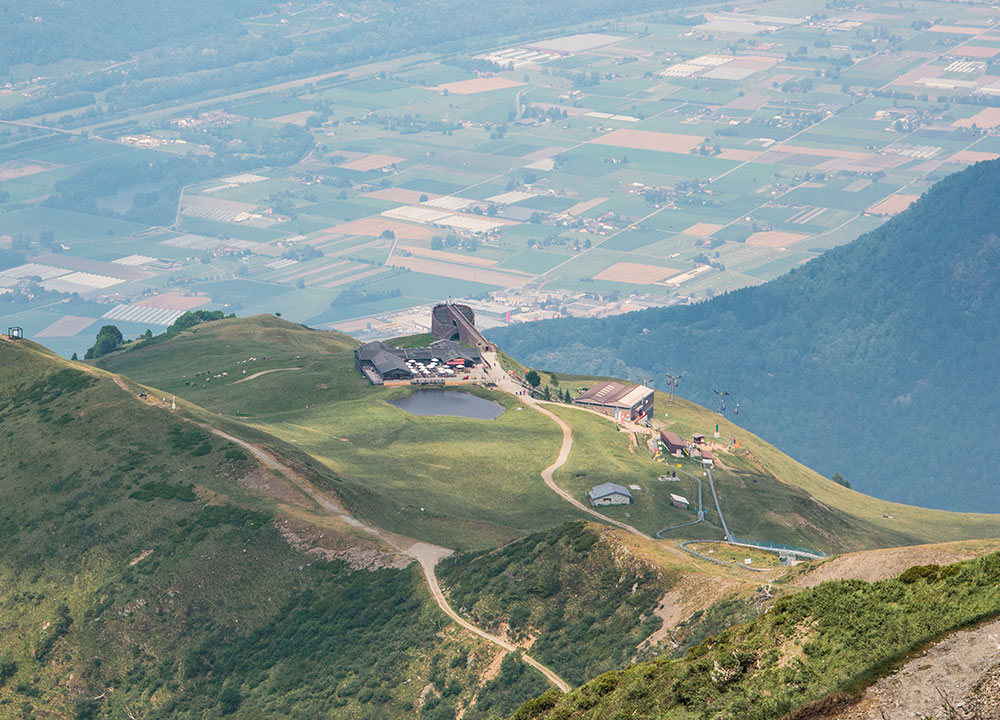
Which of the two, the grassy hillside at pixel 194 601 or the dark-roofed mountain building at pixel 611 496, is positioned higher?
the grassy hillside at pixel 194 601

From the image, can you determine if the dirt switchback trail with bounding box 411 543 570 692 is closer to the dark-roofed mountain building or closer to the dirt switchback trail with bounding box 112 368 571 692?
the dirt switchback trail with bounding box 112 368 571 692

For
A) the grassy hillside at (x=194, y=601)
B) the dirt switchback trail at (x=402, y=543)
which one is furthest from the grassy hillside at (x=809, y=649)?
the grassy hillside at (x=194, y=601)

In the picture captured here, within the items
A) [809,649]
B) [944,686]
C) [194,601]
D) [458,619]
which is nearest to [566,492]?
[458,619]

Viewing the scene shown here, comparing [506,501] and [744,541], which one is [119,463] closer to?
[506,501]

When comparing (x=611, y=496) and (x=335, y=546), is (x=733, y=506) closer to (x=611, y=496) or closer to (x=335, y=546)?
(x=611, y=496)

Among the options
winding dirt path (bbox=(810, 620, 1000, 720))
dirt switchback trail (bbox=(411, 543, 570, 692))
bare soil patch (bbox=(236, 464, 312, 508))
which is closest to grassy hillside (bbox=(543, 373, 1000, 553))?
dirt switchback trail (bbox=(411, 543, 570, 692))

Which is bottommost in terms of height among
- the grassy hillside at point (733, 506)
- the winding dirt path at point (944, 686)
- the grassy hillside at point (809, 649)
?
the grassy hillside at point (733, 506)

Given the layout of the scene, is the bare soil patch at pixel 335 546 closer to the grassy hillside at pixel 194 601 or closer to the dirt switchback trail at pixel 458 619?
the grassy hillside at pixel 194 601
